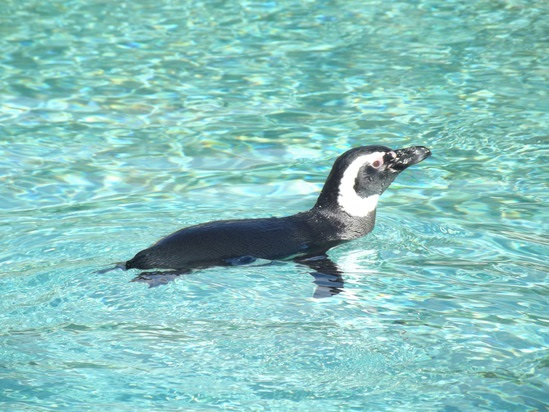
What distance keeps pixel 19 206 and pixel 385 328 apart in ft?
8.17

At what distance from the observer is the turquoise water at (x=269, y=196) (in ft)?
13.3

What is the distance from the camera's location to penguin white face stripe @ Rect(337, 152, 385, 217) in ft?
17.9

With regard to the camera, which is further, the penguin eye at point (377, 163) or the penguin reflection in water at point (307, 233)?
the penguin eye at point (377, 163)

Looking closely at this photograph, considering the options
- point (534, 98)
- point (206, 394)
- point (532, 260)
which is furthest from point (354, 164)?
point (534, 98)

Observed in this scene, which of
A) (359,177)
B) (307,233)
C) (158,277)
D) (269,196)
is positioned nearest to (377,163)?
(359,177)

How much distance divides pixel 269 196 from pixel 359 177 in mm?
767

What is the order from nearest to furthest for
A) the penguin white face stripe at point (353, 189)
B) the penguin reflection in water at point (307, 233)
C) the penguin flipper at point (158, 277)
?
the penguin flipper at point (158, 277) → the penguin reflection in water at point (307, 233) → the penguin white face stripe at point (353, 189)

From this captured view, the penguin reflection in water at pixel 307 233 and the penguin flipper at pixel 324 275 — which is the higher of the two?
the penguin reflection in water at pixel 307 233

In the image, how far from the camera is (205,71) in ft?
27.0

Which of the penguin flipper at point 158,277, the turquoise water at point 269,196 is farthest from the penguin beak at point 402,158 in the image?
the penguin flipper at point 158,277

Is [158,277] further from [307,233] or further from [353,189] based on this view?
[353,189]

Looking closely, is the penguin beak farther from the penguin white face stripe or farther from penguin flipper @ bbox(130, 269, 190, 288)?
penguin flipper @ bbox(130, 269, 190, 288)

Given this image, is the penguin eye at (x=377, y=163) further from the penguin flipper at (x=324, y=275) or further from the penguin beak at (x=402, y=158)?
the penguin flipper at (x=324, y=275)

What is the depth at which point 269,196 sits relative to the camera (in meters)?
6.07
